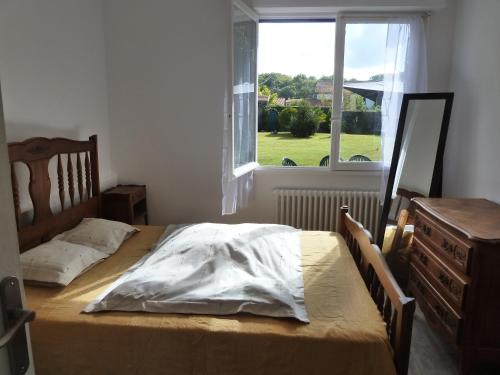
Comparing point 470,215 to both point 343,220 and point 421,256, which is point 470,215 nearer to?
point 421,256

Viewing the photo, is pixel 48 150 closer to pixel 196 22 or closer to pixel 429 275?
pixel 196 22

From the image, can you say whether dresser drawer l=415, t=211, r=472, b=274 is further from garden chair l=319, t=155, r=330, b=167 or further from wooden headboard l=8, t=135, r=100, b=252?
wooden headboard l=8, t=135, r=100, b=252

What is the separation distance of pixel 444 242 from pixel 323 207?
1.42m

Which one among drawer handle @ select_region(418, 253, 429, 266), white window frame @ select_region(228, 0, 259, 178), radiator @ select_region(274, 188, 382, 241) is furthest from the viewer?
radiator @ select_region(274, 188, 382, 241)

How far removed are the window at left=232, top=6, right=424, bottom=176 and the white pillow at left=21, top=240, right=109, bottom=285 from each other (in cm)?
135

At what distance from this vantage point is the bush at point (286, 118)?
367cm

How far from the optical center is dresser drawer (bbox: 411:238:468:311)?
198 cm

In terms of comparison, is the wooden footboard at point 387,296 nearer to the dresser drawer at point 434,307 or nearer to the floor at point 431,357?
the dresser drawer at point 434,307

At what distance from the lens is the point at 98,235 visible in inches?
99.7

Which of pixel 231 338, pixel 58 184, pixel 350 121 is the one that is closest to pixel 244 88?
pixel 350 121

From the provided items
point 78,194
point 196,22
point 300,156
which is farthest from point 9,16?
point 300,156

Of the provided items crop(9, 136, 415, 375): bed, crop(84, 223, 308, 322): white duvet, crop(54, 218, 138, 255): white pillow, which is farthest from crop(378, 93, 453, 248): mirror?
crop(54, 218, 138, 255): white pillow

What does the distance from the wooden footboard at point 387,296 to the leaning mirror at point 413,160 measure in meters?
0.77

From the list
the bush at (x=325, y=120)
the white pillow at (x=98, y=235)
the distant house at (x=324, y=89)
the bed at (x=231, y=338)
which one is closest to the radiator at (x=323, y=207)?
the bush at (x=325, y=120)
